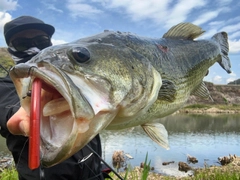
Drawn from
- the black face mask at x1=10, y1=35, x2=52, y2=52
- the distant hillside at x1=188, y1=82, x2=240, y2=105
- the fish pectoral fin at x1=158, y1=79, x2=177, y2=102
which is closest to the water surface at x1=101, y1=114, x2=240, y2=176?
the black face mask at x1=10, y1=35, x2=52, y2=52

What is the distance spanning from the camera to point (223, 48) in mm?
4871

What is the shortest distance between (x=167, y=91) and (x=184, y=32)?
1.30m

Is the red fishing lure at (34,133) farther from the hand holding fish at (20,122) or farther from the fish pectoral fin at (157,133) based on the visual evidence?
the fish pectoral fin at (157,133)

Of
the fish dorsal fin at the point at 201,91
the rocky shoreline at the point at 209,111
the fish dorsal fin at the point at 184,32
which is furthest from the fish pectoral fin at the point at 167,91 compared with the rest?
the rocky shoreline at the point at 209,111

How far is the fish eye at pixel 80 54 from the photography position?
2.00m

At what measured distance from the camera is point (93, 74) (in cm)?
199

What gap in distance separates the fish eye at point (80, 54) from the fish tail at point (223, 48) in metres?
3.18

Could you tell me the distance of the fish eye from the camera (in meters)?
2.00

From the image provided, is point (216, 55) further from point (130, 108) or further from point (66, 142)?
point (66, 142)

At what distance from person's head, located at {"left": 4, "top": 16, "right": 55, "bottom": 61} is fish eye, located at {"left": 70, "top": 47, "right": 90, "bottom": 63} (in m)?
1.98

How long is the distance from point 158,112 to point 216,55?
2198 millimetres

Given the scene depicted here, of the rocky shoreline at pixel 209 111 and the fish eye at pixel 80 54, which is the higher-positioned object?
the fish eye at pixel 80 54

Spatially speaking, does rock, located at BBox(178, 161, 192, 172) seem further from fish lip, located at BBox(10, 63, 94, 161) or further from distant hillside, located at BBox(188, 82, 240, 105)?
distant hillside, located at BBox(188, 82, 240, 105)

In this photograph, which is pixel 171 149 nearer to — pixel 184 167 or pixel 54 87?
pixel 184 167
